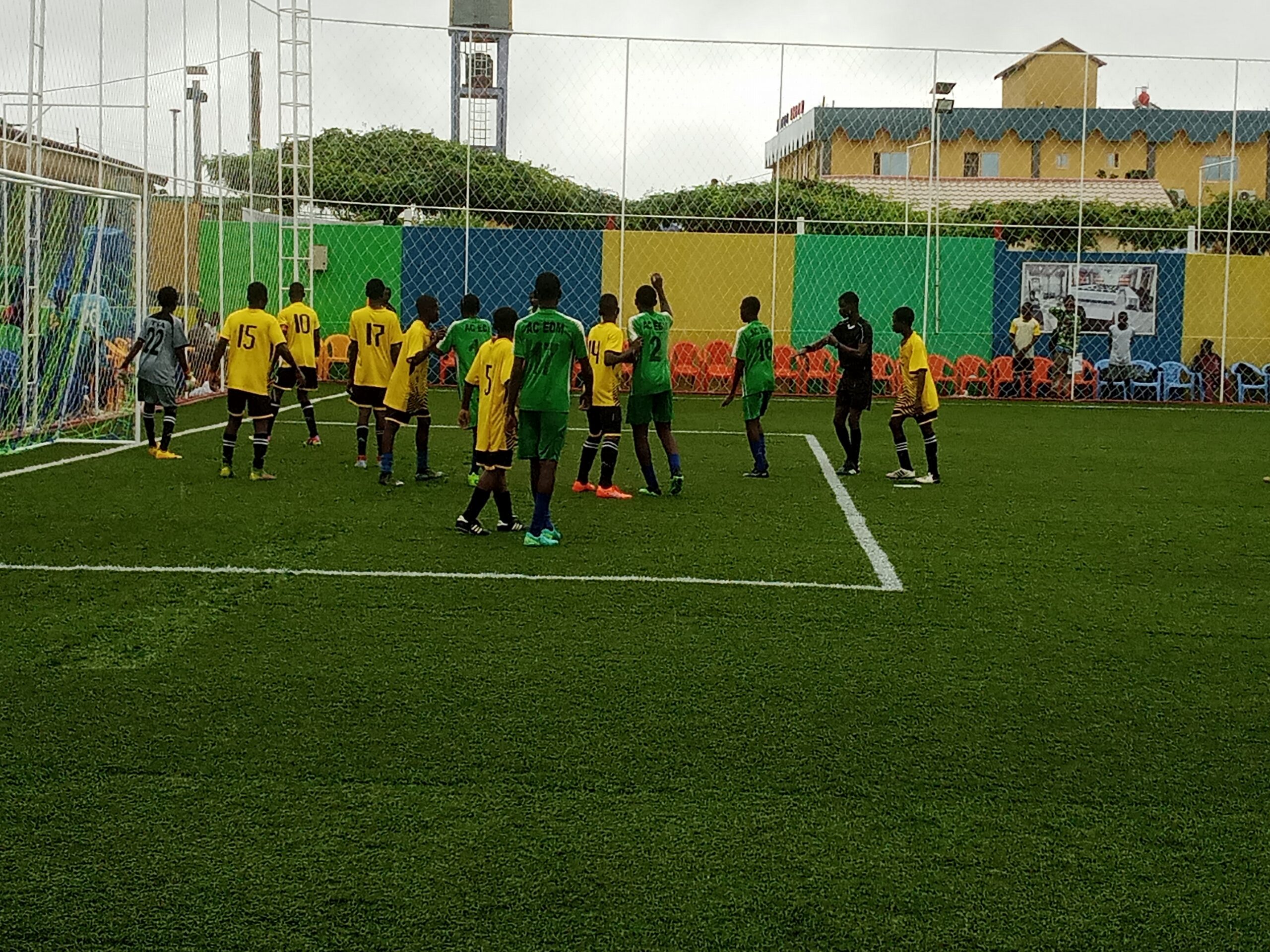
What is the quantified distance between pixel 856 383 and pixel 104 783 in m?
10.2

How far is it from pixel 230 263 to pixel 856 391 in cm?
1309

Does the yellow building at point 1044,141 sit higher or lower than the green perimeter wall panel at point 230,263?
higher

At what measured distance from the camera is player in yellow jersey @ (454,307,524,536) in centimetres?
1022

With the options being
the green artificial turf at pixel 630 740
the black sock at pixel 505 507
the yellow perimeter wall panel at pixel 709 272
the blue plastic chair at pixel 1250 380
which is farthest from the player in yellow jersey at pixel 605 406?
the blue plastic chair at pixel 1250 380

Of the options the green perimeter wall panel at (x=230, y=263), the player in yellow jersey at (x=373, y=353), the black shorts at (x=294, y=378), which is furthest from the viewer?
the green perimeter wall panel at (x=230, y=263)

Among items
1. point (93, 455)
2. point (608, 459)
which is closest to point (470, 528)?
point (608, 459)

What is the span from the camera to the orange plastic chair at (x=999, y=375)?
27.8 m

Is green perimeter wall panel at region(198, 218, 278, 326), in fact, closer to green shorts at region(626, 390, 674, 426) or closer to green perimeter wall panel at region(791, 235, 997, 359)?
green perimeter wall panel at region(791, 235, 997, 359)

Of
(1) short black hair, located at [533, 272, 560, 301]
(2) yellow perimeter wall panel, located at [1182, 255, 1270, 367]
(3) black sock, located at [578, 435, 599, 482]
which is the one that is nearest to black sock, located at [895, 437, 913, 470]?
(3) black sock, located at [578, 435, 599, 482]

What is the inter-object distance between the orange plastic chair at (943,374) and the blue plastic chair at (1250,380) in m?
4.98

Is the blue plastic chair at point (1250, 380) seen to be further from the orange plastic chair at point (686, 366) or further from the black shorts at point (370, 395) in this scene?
the black shorts at point (370, 395)

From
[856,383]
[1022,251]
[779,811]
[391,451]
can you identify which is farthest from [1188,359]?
[779,811]

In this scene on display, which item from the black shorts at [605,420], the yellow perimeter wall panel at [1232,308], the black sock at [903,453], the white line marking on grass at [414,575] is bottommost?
the white line marking on grass at [414,575]

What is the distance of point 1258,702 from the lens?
6.37 m
